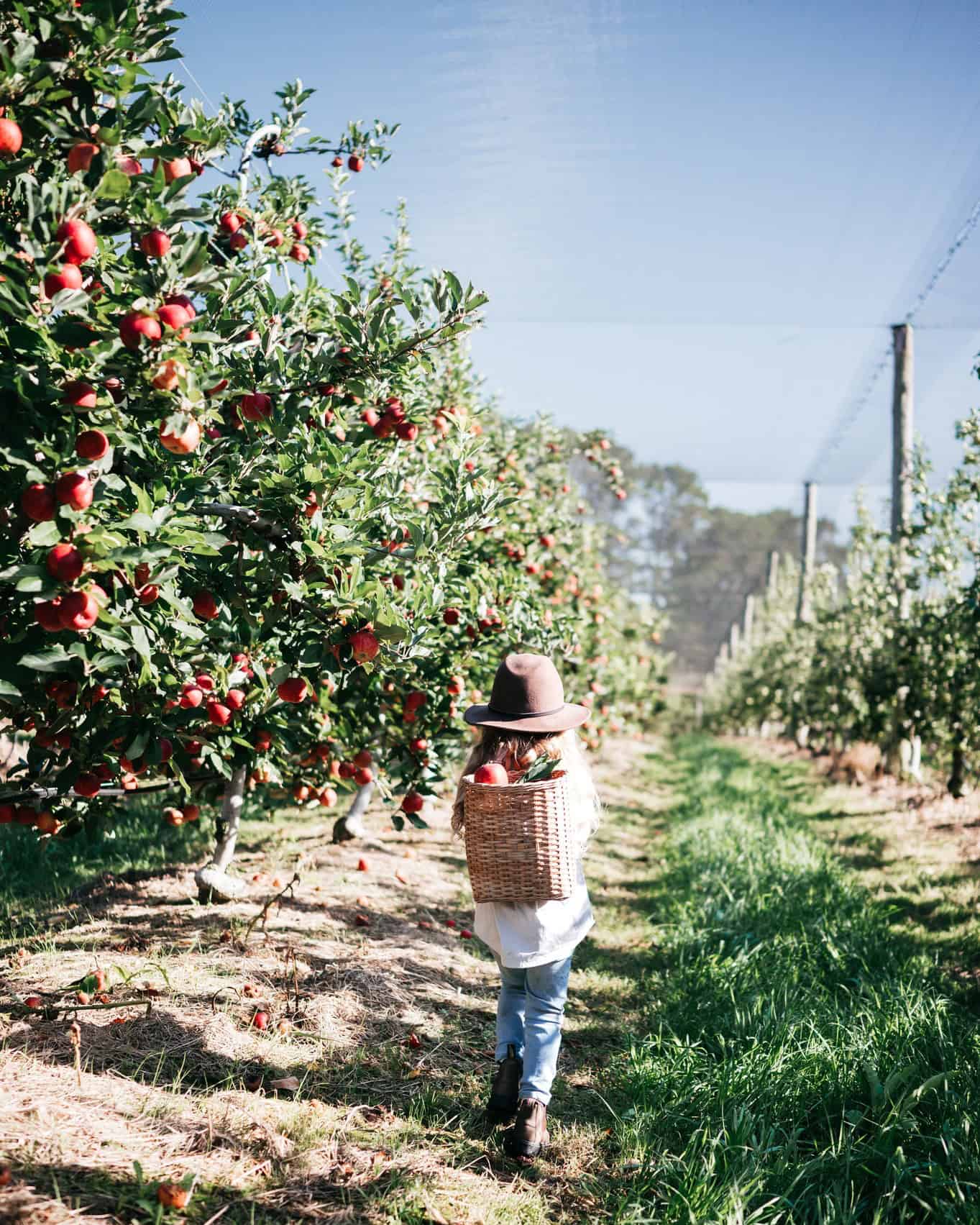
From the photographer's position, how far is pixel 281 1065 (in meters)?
2.83

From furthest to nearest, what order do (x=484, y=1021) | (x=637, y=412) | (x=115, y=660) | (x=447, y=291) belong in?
1. (x=637, y=412)
2. (x=484, y=1021)
3. (x=447, y=291)
4. (x=115, y=660)

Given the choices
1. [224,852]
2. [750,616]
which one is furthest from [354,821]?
[750,616]

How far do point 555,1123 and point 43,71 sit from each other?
9.97 ft

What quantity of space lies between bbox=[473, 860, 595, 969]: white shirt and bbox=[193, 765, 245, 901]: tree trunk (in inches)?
69.8

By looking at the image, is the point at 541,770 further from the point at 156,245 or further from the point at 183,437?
the point at 156,245

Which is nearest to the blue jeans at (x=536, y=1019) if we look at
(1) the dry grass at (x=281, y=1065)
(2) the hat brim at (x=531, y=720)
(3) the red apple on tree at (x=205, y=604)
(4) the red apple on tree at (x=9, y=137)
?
(1) the dry grass at (x=281, y=1065)

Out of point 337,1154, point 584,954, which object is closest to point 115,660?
point 337,1154

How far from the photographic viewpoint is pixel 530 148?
5672 mm

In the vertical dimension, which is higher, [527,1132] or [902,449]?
[902,449]

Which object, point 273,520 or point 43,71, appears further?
point 273,520

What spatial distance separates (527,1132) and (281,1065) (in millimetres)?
806

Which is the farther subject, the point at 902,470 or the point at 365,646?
the point at 902,470

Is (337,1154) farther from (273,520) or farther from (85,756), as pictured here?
(273,520)

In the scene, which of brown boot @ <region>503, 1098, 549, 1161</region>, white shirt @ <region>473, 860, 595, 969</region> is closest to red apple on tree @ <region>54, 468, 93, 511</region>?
white shirt @ <region>473, 860, 595, 969</region>
